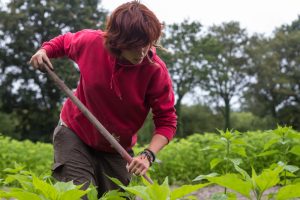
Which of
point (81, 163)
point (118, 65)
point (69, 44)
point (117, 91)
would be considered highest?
point (69, 44)

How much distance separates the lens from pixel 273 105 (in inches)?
1606

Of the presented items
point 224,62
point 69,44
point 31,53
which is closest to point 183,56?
point 224,62

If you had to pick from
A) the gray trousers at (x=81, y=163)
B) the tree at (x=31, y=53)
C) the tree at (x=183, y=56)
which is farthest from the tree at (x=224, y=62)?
the gray trousers at (x=81, y=163)

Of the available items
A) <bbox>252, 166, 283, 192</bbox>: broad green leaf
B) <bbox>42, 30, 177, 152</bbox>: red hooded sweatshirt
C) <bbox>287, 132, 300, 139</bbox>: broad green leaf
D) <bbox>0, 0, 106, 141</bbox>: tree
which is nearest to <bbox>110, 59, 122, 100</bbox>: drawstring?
<bbox>42, 30, 177, 152</bbox>: red hooded sweatshirt

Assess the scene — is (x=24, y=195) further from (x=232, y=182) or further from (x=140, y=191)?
(x=232, y=182)

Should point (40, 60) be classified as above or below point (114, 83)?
above

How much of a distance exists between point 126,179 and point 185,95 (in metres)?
42.2

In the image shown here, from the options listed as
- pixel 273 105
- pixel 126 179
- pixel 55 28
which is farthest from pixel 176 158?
pixel 273 105

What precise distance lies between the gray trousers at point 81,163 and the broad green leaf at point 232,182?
1542 mm

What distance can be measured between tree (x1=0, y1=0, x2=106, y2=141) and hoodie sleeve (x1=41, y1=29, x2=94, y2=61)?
28614mm

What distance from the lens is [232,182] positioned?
1228 mm

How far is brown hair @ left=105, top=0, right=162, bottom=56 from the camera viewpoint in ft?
8.33

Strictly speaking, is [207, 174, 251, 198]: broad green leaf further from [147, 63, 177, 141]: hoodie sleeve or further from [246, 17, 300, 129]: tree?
[246, 17, 300, 129]: tree

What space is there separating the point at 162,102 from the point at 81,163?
560mm
